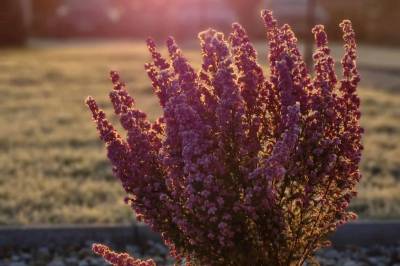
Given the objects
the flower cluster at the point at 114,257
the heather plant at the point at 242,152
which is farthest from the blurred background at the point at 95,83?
the heather plant at the point at 242,152

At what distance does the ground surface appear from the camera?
6215 millimetres

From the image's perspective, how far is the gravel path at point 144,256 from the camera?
5059mm

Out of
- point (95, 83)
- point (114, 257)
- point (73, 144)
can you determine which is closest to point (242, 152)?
point (114, 257)

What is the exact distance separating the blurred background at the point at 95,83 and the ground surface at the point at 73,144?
2 centimetres

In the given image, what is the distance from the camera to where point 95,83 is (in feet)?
50.6

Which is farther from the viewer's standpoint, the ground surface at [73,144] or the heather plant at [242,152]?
the ground surface at [73,144]

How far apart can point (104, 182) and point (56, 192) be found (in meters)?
0.59

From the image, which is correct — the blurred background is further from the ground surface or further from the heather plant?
the heather plant

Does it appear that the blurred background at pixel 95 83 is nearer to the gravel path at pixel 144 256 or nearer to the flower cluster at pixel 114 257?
the gravel path at pixel 144 256

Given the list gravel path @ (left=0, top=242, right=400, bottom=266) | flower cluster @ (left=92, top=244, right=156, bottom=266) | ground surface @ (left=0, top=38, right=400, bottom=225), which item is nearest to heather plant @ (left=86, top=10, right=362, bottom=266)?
flower cluster @ (left=92, top=244, right=156, bottom=266)

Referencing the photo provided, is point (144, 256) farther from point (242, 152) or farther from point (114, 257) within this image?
point (242, 152)

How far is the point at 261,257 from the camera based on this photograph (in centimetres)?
314

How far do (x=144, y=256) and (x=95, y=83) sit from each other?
1055 centimetres

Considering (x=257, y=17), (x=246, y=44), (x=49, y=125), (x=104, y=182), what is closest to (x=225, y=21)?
(x=257, y=17)
